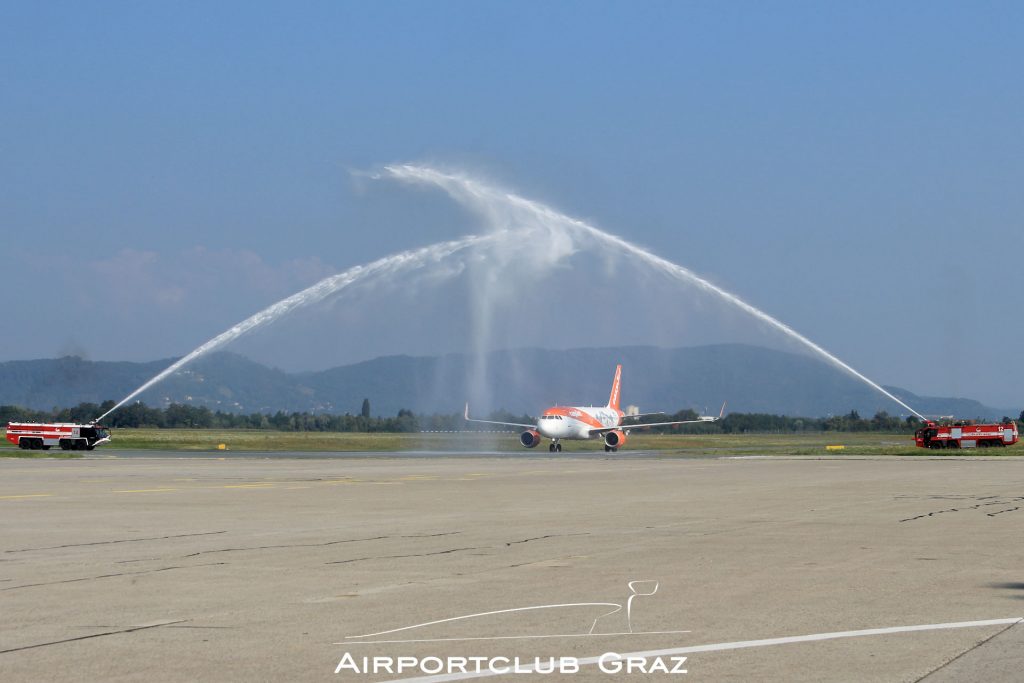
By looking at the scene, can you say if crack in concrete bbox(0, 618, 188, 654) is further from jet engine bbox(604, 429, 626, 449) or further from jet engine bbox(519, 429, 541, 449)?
jet engine bbox(519, 429, 541, 449)

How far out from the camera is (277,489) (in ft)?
128

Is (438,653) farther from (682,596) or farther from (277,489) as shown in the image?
(277,489)

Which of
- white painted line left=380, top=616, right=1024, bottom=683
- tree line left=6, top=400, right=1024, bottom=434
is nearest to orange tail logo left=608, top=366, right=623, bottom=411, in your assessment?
tree line left=6, top=400, right=1024, bottom=434

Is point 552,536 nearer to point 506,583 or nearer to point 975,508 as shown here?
point 506,583

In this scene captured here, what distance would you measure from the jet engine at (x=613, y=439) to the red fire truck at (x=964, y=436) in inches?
964

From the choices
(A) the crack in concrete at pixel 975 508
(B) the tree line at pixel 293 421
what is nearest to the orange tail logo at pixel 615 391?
(B) the tree line at pixel 293 421

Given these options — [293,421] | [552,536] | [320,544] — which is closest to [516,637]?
[320,544]

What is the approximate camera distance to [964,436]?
91.9 meters

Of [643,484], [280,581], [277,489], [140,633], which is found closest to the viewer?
[140,633]

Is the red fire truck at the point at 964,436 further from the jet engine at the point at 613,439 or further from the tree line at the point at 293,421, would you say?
the tree line at the point at 293,421

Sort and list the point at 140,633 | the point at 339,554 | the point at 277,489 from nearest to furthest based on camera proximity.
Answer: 1. the point at 140,633
2. the point at 339,554
3. the point at 277,489

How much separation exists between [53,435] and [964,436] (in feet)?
216

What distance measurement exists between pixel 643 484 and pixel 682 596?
95.2ft

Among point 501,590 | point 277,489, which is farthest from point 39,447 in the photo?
point 501,590
